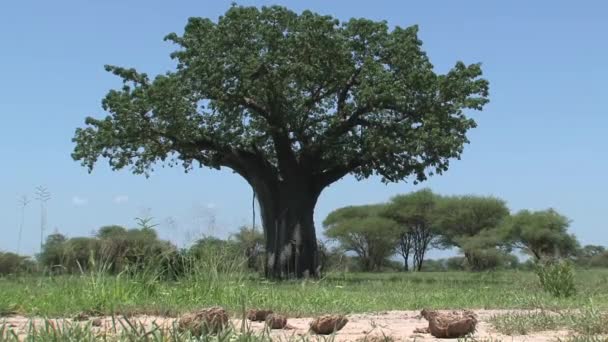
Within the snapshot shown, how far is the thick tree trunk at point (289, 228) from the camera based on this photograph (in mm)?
23453

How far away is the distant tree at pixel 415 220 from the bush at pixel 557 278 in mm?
38627

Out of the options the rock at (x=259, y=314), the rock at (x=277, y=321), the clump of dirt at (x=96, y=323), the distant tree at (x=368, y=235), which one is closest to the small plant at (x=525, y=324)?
the rock at (x=277, y=321)

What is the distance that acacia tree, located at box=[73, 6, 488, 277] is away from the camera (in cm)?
2209

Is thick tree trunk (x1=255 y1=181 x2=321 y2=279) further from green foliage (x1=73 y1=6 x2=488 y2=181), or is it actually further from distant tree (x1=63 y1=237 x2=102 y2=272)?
distant tree (x1=63 y1=237 x2=102 y2=272)

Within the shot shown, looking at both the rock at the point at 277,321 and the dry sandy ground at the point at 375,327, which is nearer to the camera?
the dry sandy ground at the point at 375,327

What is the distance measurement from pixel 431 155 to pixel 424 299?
11.9 meters

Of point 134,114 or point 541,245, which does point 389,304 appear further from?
point 541,245

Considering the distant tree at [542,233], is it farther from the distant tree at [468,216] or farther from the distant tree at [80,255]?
the distant tree at [80,255]

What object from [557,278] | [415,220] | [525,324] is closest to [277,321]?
[525,324]

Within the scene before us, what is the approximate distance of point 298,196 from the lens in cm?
2405

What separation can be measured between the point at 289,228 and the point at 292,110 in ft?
12.0

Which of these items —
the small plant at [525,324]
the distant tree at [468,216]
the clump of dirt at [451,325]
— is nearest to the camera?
the clump of dirt at [451,325]

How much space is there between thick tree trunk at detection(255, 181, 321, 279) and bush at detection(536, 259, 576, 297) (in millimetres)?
11924

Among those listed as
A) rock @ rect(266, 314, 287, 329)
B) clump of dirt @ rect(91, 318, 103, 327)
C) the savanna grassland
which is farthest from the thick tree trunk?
clump of dirt @ rect(91, 318, 103, 327)
